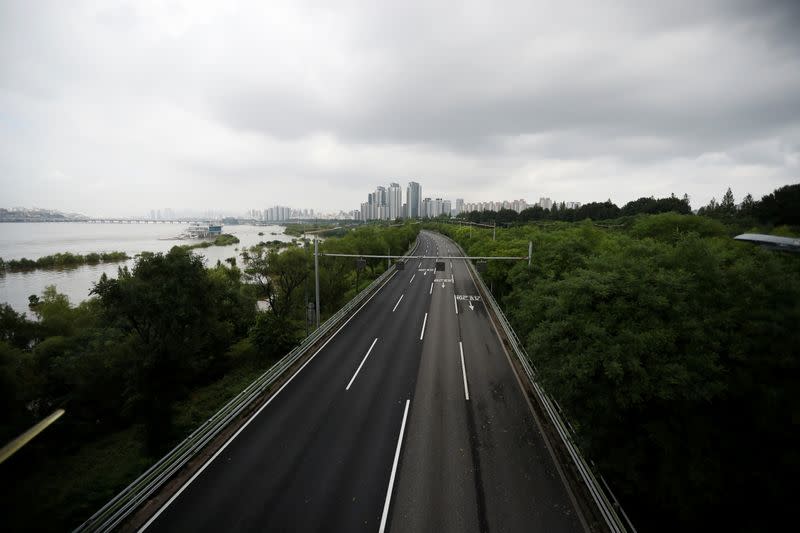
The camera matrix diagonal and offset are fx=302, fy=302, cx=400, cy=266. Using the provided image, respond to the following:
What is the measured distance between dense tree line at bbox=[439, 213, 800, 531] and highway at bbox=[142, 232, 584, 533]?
241 cm

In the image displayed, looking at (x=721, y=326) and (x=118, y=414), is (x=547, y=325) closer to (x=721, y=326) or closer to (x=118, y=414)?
(x=721, y=326)

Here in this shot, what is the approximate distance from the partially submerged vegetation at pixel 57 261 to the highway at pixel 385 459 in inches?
2772

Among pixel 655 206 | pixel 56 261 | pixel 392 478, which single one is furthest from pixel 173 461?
pixel 655 206

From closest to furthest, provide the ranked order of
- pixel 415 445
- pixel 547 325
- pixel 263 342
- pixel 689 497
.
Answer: pixel 689 497
pixel 547 325
pixel 415 445
pixel 263 342

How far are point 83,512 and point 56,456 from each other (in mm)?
8155

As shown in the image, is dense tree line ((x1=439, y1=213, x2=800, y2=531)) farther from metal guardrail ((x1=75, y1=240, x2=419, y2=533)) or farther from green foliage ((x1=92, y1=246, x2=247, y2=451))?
green foliage ((x1=92, y1=246, x2=247, y2=451))

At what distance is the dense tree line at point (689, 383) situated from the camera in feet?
21.2

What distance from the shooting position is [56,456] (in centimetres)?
1254

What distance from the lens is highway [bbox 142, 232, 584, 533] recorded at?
7.60 metres

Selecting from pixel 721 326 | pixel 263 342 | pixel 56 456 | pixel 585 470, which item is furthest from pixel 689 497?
pixel 56 456

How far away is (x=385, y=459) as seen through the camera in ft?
31.2

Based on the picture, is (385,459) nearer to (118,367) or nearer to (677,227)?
(118,367)

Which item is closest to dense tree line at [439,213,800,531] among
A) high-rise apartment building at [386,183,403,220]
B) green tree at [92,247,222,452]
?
green tree at [92,247,222,452]

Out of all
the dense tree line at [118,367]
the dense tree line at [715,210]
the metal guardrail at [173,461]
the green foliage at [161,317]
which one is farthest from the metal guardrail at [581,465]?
the dense tree line at [715,210]
